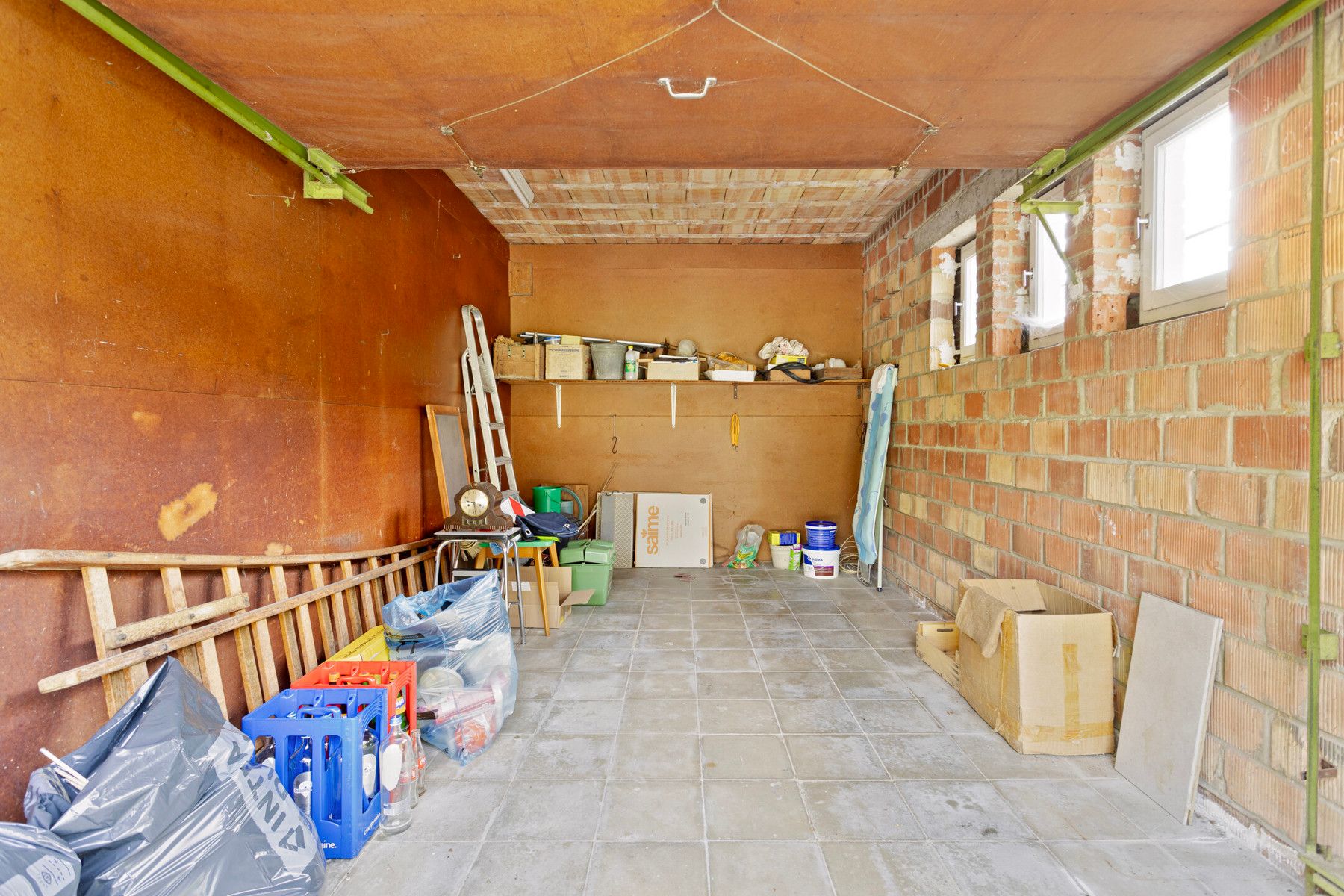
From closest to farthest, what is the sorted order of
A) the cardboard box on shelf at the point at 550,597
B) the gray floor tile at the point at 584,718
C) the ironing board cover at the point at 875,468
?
1. the gray floor tile at the point at 584,718
2. the cardboard box on shelf at the point at 550,597
3. the ironing board cover at the point at 875,468

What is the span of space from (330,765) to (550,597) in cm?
212

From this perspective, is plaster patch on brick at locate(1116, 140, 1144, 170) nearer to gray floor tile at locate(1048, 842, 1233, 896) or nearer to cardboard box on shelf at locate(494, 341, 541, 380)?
gray floor tile at locate(1048, 842, 1233, 896)

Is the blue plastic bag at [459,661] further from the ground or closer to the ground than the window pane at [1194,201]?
closer to the ground

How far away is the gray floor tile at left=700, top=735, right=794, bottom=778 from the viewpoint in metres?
2.19

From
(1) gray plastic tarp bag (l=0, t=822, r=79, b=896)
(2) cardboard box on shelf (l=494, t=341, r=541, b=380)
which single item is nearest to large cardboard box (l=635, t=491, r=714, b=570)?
(2) cardboard box on shelf (l=494, t=341, r=541, b=380)

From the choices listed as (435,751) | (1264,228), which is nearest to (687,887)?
(435,751)

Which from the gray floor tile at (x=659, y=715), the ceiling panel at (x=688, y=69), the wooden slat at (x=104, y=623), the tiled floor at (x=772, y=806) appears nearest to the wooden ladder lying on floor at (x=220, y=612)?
the wooden slat at (x=104, y=623)

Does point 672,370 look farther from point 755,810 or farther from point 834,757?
point 755,810

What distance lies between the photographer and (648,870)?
67.3 inches

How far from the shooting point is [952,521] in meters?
3.80

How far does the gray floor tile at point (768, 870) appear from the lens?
164cm

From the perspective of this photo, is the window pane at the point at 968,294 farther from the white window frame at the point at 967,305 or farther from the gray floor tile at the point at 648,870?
the gray floor tile at the point at 648,870

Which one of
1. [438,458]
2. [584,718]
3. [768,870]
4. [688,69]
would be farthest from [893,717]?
[438,458]

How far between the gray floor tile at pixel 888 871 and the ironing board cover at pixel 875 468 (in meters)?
3.08
